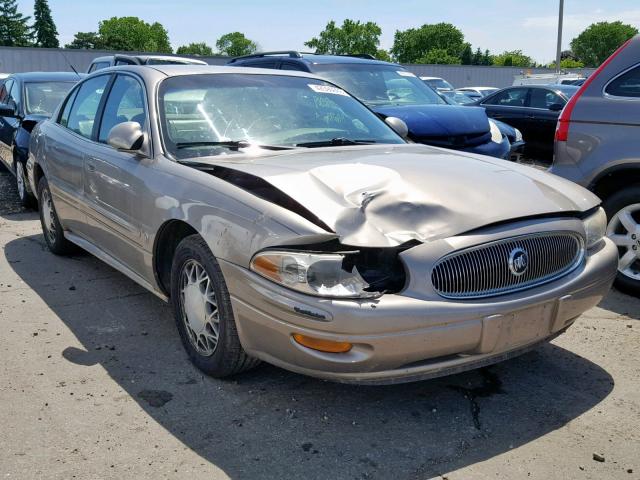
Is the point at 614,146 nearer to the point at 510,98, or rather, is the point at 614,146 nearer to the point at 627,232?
the point at 627,232

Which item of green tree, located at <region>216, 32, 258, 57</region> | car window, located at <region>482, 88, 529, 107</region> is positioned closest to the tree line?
green tree, located at <region>216, 32, 258, 57</region>

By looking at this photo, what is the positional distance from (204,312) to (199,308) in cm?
5

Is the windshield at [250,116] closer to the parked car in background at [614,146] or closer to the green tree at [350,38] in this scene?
the parked car in background at [614,146]

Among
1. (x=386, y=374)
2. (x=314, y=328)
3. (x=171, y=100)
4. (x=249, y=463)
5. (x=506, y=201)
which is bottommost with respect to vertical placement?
(x=249, y=463)

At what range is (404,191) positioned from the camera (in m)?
3.15

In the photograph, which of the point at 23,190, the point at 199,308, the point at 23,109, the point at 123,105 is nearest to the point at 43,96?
the point at 23,109

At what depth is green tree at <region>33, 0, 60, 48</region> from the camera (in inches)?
4154

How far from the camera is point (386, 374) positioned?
2.85 meters

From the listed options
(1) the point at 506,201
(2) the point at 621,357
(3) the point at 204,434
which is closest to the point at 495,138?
(2) the point at 621,357

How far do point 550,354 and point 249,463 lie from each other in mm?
1980

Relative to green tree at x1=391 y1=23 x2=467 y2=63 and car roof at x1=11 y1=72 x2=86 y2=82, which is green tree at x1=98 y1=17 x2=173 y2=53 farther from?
car roof at x1=11 y1=72 x2=86 y2=82

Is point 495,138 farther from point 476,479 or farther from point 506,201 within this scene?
point 476,479

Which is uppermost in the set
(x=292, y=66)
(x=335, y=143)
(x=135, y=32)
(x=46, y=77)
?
(x=135, y=32)

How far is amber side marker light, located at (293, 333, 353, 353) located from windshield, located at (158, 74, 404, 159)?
1.44m
